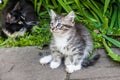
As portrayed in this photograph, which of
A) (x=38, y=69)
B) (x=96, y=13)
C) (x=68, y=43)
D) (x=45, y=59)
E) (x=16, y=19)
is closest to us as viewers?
(x=68, y=43)

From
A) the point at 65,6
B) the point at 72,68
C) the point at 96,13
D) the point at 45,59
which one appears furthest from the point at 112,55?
the point at 65,6

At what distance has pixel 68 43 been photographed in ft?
15.1

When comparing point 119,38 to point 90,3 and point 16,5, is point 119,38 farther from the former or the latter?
point 16,5

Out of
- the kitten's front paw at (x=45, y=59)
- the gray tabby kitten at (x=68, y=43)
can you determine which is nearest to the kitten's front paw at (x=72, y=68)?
the gray tabby kitten at (x=68, y=43)

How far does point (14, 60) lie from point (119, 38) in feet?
5.01

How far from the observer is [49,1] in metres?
6.02

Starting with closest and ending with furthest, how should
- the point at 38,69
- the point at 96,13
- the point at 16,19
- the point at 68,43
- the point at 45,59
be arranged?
the point at 68,43 < the point at 38,69 < the point at 45,59 < the point at 16,19 < the point at 96,13

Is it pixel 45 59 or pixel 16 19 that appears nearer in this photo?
pixel 45 59

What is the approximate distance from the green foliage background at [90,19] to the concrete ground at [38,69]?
234 millimetres

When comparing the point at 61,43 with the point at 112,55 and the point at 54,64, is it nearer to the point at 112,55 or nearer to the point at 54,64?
the point at 54,64

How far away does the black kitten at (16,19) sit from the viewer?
18.3 feet

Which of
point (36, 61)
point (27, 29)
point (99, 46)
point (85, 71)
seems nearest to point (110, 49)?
point (99, 46)

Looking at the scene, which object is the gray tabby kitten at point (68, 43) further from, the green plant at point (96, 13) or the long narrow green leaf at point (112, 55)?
the green plant at point (96, 13)

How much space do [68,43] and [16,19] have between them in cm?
129
